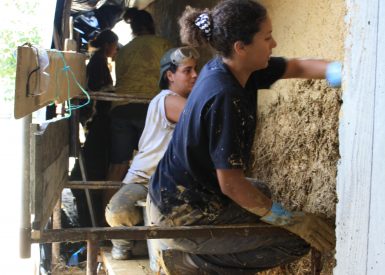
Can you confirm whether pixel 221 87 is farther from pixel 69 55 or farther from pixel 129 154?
pixel 129 154

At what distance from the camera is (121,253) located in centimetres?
404

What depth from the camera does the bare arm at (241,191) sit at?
2.34m

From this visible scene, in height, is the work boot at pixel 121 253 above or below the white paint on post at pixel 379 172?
below

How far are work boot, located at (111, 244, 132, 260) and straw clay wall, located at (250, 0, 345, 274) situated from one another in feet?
3.80

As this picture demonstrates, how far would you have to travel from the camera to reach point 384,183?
1.25 m

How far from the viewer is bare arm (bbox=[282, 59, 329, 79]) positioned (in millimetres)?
2777

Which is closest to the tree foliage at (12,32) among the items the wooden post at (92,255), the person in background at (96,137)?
the person in background at (96,137)

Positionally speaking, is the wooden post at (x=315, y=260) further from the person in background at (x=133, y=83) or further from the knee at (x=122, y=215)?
the person in background at (x=133, y=83)

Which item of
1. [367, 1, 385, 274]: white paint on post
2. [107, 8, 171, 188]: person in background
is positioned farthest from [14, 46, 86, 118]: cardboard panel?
[367, 1, 385, 274]: white paint on post

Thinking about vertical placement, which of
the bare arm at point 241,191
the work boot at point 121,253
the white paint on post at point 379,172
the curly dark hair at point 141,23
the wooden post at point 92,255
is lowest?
the work boot at point 121,253

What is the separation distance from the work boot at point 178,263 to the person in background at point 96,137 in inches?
100

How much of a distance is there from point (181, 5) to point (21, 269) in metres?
3.93

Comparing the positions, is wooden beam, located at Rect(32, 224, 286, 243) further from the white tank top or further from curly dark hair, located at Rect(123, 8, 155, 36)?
curly dark hair, located at Rect(123, 8, 155, 36)

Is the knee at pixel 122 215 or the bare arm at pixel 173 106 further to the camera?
the bare arm at pixel 173 106
